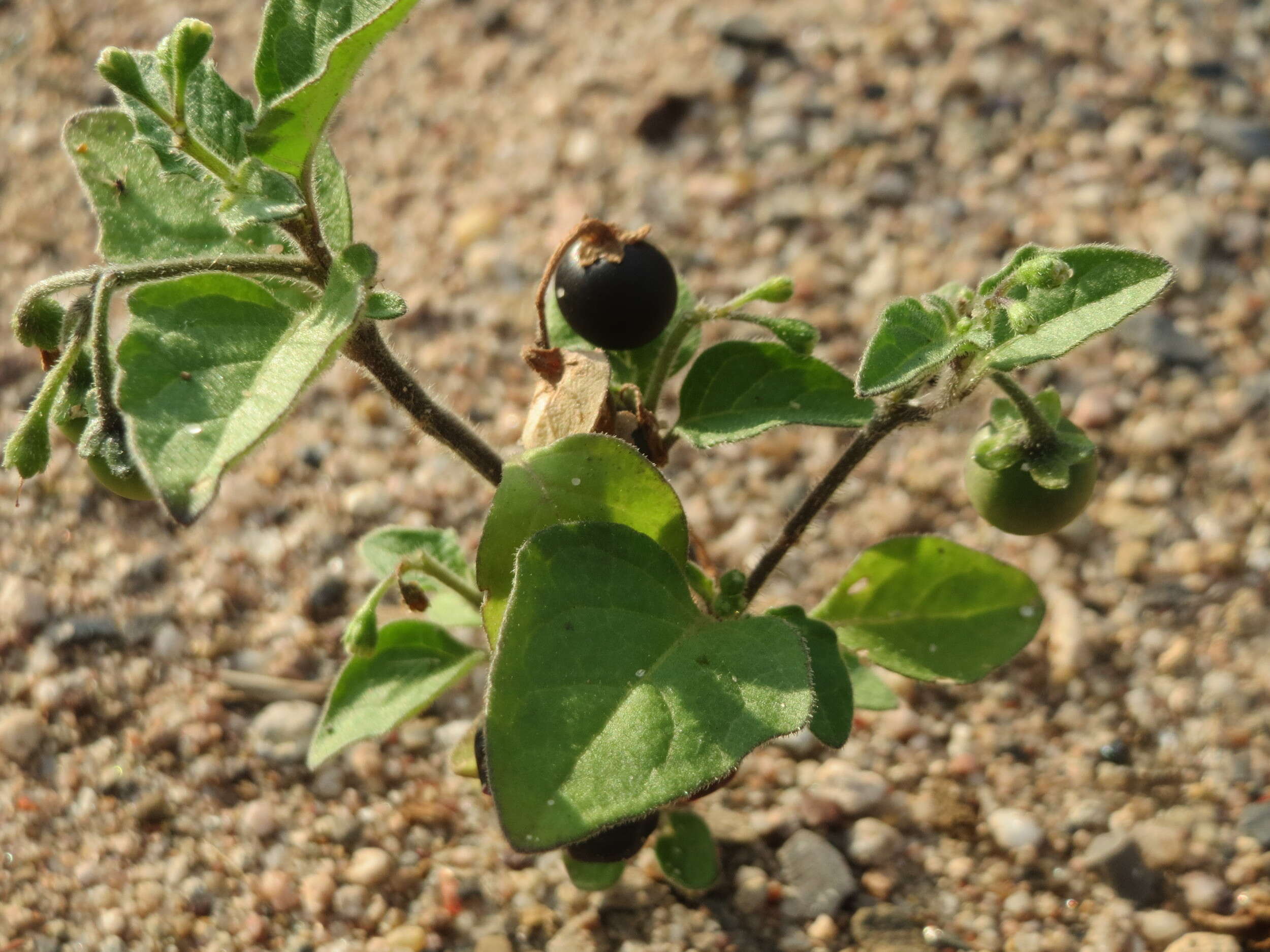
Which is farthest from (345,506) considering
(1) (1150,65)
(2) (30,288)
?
(1) (1150,65)

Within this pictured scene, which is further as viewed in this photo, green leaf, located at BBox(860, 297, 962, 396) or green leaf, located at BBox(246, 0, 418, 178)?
green leaf, located at BBox(860, 297, 962, 396)

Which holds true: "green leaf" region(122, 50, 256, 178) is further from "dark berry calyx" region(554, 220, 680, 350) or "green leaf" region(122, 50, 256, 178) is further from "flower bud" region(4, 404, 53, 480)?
"dark berry calyx" region(554, 220, 680, 350)

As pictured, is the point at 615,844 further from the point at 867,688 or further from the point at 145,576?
the point at 145,576

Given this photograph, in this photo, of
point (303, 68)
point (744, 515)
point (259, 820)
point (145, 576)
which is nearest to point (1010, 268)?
point (303, 68)

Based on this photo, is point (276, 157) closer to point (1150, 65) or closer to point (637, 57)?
point (637, 57)

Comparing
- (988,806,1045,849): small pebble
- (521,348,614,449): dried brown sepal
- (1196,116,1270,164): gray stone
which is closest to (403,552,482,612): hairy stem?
(521,348,614,449): dried brown sepal
